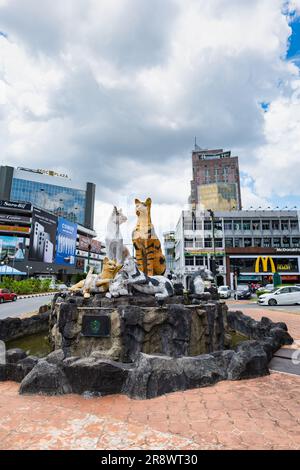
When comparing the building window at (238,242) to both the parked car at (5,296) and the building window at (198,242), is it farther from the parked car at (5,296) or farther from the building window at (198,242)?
the parked car at (5,296)

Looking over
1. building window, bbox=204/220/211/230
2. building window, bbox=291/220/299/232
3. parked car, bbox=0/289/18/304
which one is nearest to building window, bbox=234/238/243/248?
building window, bbox=204/220/211/230

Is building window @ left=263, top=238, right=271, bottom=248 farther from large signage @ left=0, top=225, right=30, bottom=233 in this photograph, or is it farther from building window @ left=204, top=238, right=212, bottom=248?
large signage @ left=0, top=225, right=30, bottom=233

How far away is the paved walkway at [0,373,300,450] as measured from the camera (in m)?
2.79

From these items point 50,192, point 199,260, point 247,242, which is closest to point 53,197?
point 50,192

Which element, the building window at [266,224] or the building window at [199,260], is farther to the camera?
the building window at [266,224]

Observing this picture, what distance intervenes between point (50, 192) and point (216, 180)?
147 feet

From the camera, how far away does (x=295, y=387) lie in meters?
4.41

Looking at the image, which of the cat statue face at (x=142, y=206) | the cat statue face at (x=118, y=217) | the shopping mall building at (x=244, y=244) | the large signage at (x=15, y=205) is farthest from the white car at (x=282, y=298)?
the large signage at (x=15, y=205)

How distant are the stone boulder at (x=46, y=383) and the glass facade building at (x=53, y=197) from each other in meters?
73.1

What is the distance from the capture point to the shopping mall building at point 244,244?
41.4 meters

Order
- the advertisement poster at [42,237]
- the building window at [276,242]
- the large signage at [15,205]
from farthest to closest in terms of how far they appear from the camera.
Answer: the large signage at [15,205], the advertisement poster at [42,237], the building window at [276,242]

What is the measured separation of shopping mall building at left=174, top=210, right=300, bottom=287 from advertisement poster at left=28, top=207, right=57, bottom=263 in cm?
2545

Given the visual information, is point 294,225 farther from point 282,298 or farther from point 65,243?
point 65,243
